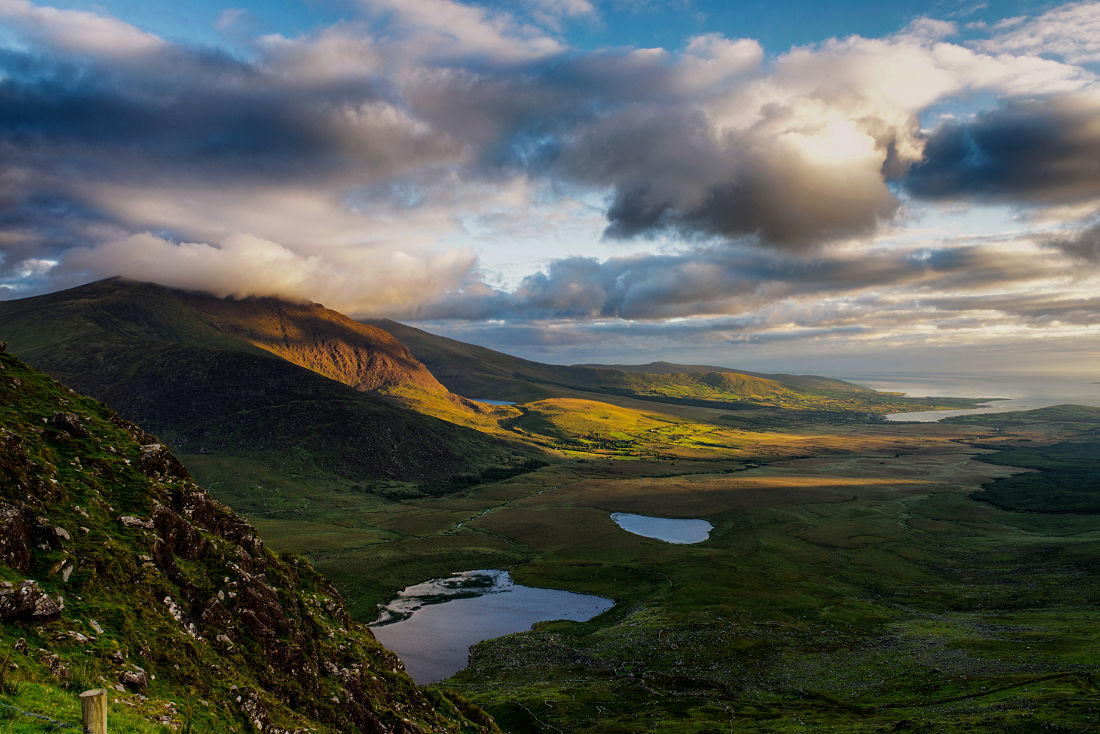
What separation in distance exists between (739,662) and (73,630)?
111 m

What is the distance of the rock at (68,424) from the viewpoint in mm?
38750

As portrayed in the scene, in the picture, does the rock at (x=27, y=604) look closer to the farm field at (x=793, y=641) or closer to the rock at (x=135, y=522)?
the rock at (x=135, y=522)

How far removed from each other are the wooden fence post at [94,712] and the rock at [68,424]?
33451 millimetres

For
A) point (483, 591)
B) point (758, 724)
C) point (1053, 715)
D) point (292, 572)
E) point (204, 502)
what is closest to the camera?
point (204, 502)

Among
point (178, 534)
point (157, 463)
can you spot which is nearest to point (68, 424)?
point (157, 463)

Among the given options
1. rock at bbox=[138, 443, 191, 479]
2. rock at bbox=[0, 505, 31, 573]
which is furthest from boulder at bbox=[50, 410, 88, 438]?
rock at bbox=[0, 505, 31, 573]

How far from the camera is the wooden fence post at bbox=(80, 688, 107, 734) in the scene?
504 inches

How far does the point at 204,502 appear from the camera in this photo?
42.8 metres

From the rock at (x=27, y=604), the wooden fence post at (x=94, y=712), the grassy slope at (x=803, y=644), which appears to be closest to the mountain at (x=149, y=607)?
the rock at (x=27, y=604)

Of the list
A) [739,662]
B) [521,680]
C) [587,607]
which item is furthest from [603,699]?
[587,607]

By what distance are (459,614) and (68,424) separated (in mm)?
125620

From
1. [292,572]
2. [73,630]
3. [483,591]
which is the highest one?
[73,630]

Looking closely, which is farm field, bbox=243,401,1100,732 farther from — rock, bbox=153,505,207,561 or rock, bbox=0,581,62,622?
rock, bbox=0,581,62,622

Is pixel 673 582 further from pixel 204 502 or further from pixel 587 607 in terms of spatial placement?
pixel 204 502
